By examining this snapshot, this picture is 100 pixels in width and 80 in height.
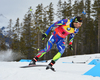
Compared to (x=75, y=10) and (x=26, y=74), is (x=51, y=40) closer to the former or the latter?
(x=26, y=74)

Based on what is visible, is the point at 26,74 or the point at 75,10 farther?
the point at 75,10

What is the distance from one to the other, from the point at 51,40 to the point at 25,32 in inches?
1281

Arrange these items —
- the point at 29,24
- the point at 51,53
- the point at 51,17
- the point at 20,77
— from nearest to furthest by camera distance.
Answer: the point at 20,77, the point at 51,17, the point at 51,53, the point at 29,24

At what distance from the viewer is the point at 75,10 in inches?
1204

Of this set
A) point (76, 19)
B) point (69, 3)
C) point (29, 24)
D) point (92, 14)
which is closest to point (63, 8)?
point (69, 3)

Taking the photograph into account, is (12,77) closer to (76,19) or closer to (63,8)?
(76,19)

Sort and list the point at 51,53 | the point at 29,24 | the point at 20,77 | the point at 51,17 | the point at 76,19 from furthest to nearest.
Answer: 1. the point at 29,24
2. the point at 51,53
3. the point at 51,17
4. the point at 76,19
5. the point at 20,77

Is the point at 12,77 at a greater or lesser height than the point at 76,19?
lesser

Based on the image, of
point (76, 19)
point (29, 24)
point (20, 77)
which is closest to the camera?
point (20, 77)

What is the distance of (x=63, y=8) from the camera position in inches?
1217

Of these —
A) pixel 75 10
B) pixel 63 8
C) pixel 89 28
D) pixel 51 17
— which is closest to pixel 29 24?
pixel 51 17

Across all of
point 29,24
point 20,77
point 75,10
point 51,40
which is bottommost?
point 20,77

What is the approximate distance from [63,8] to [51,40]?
91.4ft

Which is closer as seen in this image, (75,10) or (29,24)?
(75,10)
